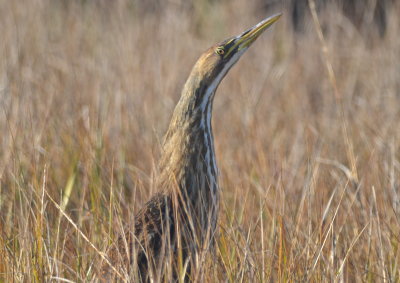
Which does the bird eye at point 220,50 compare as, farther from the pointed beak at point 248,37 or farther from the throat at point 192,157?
the throat at point 192,157

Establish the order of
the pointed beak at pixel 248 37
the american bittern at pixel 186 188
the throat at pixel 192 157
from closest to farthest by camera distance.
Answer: the american bittern at pixel 186 188 → the throat at pixel 192 157 → the pointed beak at pixel 248 37

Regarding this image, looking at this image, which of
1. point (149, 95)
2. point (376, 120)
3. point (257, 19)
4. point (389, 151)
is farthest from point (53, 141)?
point (257, 19)

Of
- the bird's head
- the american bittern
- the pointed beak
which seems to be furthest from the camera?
the pointed beak

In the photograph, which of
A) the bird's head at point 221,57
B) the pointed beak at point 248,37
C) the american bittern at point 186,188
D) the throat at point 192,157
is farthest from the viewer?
the pointed beak at point 248,37

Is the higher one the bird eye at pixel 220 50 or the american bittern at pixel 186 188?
the bird eye at pixel 220 50

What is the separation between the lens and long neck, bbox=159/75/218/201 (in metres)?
2.27

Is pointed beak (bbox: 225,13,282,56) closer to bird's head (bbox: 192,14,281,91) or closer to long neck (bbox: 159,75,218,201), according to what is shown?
bird's head (bbox: 192,14,281,91)

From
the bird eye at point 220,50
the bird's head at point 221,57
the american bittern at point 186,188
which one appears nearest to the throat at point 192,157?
the american bittern at point 186,188

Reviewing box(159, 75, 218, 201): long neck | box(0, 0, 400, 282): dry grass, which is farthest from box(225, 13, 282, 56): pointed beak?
box(0, 0, 400, 282): dry grass

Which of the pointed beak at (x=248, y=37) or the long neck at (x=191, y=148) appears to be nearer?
the long neck at (x=191, y=148)

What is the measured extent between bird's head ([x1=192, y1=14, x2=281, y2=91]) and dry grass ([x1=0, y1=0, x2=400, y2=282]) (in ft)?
1.05

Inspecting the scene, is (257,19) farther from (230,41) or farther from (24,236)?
(24,236)

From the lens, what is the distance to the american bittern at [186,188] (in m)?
2.07

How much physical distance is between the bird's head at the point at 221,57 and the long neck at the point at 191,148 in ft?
0.22
